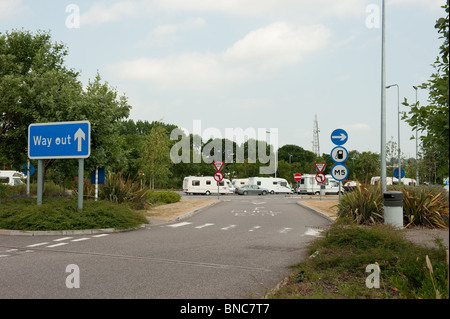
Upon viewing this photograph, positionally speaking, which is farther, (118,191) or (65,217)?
(118,191)

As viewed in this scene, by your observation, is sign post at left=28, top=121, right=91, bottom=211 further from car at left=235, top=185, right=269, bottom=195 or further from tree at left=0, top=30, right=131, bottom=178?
car at left=235, top=185, right=269, bottom=195

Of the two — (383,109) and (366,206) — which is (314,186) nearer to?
(383,109)

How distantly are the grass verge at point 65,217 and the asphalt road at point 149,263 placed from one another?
2.57ft

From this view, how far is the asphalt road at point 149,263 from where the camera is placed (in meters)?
5.61

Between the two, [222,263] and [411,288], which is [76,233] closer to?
[222,263]

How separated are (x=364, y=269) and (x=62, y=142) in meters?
11.1

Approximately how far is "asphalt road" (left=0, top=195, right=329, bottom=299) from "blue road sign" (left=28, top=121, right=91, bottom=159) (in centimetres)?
346

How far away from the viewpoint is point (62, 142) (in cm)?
1398

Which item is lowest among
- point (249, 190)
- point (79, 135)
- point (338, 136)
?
point (249, 190)

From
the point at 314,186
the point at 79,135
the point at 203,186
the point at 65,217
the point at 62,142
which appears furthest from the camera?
the point at 203,186

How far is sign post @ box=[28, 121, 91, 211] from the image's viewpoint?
13.7 metres

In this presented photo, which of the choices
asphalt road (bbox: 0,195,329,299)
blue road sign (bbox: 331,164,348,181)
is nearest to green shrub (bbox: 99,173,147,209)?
asphalt road (bbox: 0,195,329,299)

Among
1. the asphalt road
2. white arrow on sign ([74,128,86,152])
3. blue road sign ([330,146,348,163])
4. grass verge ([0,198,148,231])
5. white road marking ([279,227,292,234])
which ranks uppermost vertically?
white arrow on sign ([74,128,86,152])

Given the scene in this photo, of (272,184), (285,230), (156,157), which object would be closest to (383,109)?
(285,230)
